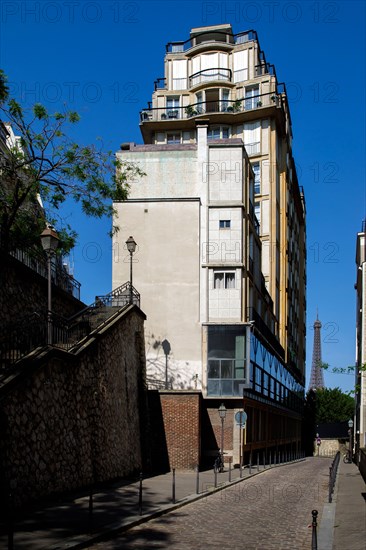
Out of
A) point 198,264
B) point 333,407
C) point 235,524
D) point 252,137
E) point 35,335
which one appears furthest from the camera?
point 333,407

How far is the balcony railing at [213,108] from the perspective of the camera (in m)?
62.3

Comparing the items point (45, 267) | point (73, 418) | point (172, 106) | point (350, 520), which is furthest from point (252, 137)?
point (350, 520)

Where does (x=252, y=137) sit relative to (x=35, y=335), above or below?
above

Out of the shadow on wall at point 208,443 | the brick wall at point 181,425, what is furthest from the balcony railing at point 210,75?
the brick wall at point 181,425

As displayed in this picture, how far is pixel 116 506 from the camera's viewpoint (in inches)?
651

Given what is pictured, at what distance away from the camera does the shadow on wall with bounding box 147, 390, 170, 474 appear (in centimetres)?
3166

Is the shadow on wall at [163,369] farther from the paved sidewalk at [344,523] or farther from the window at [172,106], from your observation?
the window at [172,106]

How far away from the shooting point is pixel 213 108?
66.2 meters

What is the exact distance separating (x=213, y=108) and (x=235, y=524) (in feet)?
182

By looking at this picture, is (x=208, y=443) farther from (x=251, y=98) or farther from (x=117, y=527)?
(x=251, y=98)

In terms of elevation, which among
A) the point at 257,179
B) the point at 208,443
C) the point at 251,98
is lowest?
the point at 208,443

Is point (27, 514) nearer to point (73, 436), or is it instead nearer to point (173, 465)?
point (73, 436)

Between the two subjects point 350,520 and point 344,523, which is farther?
point 350,520

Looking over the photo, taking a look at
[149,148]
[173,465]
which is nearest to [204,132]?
[149,148]
